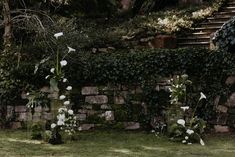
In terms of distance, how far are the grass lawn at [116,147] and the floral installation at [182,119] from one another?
0.21 meters

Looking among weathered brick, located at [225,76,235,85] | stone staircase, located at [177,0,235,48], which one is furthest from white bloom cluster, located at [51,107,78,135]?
stone staircase, located at [177,0,235,48]

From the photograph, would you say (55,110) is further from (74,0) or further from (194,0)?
(194,0)

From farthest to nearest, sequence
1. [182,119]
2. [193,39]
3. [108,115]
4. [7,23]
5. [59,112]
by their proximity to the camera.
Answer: [193,39] < [7,23] < [108,115] < [182,119] < [59,112]

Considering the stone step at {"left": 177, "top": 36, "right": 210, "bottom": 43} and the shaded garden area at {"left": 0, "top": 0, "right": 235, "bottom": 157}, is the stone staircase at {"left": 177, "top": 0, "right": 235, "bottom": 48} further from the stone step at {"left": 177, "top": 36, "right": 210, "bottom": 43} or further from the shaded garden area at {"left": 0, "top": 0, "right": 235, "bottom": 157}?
the shaded garden area at {"left": 0, "top": 0, "right": 235, "bottom": 157}

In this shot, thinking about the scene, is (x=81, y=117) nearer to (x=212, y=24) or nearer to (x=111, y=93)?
(x=111, y=93)

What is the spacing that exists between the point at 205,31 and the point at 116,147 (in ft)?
20.9

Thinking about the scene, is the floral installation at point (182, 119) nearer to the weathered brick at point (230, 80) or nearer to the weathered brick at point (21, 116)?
the weathered brick at point (230, 80)

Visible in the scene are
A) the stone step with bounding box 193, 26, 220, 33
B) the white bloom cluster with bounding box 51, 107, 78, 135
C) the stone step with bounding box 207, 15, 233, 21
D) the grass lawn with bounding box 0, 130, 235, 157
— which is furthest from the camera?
the stone step with bounding box 207, 15, 233, 21

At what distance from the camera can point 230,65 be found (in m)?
8.59

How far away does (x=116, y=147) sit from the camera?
24.0 feet

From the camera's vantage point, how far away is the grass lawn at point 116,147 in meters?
6.71

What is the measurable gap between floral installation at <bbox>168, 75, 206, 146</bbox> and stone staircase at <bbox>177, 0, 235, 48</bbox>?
3.63m

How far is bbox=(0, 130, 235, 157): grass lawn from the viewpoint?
6.71m

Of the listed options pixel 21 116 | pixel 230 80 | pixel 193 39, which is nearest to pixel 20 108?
pixel 21 116
